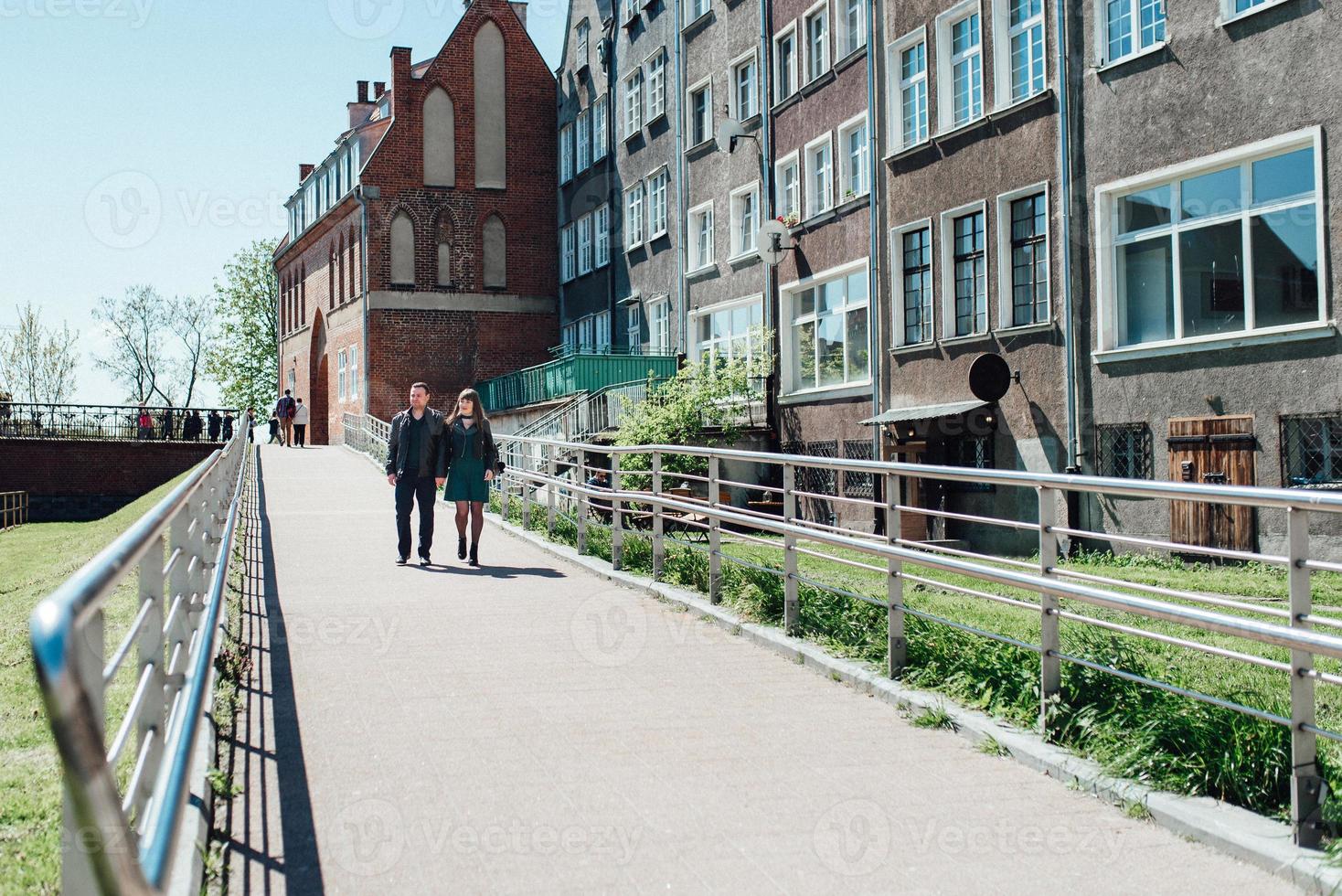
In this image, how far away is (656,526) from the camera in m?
12.1

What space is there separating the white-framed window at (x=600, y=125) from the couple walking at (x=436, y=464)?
24.5 metres

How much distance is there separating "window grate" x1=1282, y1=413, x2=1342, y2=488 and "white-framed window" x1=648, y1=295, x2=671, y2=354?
19.4 m

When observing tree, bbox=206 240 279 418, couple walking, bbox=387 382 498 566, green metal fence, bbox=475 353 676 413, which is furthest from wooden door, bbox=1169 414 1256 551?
tree, bbox=206 240 279 418

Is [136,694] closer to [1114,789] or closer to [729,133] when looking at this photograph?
[1114,789]

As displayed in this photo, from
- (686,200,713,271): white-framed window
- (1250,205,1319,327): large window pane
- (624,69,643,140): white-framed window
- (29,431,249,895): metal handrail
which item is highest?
(624,69,643,140): white-framed window

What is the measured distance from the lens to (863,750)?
6125mm

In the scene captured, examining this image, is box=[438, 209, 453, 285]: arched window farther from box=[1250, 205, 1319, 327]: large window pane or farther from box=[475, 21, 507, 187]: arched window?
box=[1250, 205, 1319, 327]: large window pane

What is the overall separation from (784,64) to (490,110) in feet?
57.0

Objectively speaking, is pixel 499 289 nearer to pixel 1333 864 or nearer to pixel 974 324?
pixel 974 324

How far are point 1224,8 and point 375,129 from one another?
110 ft

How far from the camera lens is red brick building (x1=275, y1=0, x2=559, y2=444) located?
41.8 metres

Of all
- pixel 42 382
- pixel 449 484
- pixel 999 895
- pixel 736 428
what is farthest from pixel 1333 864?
pixel 42 382

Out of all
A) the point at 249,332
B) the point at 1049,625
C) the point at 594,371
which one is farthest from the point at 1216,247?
the point at 249,332

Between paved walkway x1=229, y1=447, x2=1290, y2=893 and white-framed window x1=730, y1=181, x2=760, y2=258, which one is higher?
white-framed window x1=730, y1=181, x2=760, y2=258
